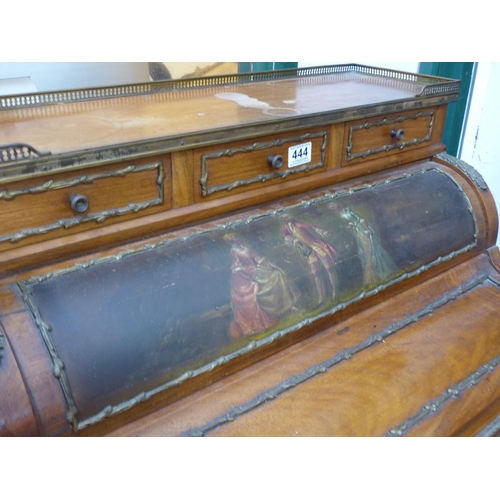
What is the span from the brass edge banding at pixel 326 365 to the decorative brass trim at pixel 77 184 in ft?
1.74

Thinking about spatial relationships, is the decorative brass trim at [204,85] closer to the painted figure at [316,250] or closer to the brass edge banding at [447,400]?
the painted figure at [316,250]

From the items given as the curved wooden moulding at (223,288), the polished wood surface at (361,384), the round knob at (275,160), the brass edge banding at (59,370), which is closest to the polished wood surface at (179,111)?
the round knob at (275,160)

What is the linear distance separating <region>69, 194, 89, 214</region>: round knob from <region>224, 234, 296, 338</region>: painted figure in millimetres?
381

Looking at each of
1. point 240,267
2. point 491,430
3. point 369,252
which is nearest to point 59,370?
point 240,267

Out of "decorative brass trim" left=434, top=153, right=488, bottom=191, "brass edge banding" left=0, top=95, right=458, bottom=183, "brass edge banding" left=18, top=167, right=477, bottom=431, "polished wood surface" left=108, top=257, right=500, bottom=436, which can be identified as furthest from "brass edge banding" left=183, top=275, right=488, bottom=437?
"brass edge banding" left=0, top=95, right=458, bottom=183

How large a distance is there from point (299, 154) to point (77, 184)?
66cm

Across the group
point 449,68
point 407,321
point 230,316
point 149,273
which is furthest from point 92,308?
point 449,68

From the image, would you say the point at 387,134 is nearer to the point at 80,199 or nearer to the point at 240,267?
the point at 240,267

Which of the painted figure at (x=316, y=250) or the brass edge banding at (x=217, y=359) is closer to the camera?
A: the brass edge banding at (x=217, y=359)

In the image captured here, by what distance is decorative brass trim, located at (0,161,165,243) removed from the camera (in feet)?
3.64

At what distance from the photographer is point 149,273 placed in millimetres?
1250

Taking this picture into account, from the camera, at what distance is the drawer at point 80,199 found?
1.11m

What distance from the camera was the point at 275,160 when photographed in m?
1.47

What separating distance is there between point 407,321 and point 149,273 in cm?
81
